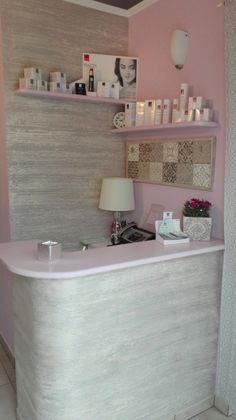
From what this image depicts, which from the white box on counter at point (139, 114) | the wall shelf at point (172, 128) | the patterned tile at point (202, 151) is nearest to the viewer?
the wall shelf at point (172, 128)

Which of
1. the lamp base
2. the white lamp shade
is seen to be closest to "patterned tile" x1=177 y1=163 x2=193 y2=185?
the white lamp shade

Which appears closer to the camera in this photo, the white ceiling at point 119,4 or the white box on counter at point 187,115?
the white box on counter at point 187,115

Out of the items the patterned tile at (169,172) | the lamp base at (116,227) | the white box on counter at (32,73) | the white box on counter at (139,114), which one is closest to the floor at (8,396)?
the lamp base at (116,227)

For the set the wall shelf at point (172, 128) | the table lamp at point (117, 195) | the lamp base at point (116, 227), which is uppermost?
the wall shelf at point (172, 128)

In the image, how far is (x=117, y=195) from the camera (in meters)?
2.49

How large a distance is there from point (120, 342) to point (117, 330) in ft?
0.23

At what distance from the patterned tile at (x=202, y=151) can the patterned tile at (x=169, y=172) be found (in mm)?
199

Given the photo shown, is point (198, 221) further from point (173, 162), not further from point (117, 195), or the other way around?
point (117, 195)

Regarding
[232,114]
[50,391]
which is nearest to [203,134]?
[232,114]

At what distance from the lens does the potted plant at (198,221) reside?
1963mm

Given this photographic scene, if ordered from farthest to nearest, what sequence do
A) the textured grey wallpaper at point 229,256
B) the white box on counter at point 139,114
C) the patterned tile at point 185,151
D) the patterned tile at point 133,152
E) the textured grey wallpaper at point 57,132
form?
the patterned tile at point 133,152 < the white box on counter at point 139,114 < the textured grey wallpaper at point 57,132 < the patterned tile at point 185,151 < the textured grey wallpaper at point 229,256

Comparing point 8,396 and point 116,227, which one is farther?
point 116,227

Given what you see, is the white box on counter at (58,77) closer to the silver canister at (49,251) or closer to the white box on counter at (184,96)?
the white box on counter at (184,96)

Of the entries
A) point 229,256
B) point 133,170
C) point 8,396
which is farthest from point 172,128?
point 8,396
